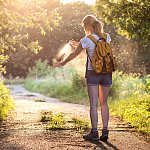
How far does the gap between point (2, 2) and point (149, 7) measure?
12.0 feet

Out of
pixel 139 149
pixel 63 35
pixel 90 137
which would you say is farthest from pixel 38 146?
pixel 63 35

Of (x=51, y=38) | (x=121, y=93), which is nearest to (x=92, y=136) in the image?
(x=121, y=93)

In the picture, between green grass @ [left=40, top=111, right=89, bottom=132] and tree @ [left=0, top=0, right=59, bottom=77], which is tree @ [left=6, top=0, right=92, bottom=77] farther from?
green grass @ [left=40, top=111, right=89, bottom=132]

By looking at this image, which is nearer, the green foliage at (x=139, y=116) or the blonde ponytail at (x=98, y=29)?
the blonde ponytail at (x=98, y=29)

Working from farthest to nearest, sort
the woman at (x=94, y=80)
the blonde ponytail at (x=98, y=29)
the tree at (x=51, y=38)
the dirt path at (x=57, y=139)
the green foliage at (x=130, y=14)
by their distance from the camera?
1. the tree at (x=51, y=38)
2. the green foliage at (x=130, y=14)
3. the blonde ponytail at (x=98, y=29)
4. the woman at (x=94, y=80)
5. the dirt path at (x=57, y=139)

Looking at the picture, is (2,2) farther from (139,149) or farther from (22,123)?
(139,149)

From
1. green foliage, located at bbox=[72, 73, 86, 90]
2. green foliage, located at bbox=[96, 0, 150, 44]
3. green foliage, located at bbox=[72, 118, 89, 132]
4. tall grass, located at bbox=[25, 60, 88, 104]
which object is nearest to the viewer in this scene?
green foliage, located at bbox=[72, 118, 89, 132]

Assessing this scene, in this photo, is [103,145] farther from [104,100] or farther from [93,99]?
[104,100]

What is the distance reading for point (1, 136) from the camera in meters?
7.36

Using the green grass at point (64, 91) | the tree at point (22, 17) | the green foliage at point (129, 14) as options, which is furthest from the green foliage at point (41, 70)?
the tree at point (22, 17)

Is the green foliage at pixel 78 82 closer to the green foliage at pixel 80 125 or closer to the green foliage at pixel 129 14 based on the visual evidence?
the green foliage at pixel 129 14

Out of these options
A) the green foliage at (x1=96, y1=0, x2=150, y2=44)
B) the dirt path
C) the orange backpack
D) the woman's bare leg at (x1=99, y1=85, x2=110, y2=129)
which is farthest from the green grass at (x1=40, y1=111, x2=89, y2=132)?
the green foliage at (x1=96, y1=0, x2=150, y2=44)

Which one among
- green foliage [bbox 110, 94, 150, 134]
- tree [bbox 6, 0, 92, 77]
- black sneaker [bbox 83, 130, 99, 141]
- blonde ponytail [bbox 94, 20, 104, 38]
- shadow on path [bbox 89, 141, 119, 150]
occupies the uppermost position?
tree [bbox 6, 0, 92, 77]

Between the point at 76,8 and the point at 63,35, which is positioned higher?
the point at 76,8
